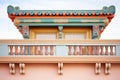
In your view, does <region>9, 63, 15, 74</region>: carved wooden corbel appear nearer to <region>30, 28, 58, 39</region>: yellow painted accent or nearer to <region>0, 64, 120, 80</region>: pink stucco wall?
<region>0, 64, 120, 80</region>: pink stucco wall

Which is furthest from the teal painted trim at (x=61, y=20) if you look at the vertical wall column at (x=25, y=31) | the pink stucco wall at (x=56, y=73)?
the pink stucco wall at (x=56, y=73)

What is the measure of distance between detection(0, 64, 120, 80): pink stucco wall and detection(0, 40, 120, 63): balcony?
1.16ft

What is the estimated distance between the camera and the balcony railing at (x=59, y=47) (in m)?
9.77

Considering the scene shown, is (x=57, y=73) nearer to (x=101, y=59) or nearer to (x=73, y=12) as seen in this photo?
(x=101, y=59)

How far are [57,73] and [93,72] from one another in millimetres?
1365

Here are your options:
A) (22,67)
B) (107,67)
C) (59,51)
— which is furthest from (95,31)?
(22,67)

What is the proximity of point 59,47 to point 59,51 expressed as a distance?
160 millimetres

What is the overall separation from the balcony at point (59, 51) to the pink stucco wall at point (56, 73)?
13.9 inches

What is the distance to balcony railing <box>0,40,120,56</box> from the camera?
9766mm

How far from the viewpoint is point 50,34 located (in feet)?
44.5

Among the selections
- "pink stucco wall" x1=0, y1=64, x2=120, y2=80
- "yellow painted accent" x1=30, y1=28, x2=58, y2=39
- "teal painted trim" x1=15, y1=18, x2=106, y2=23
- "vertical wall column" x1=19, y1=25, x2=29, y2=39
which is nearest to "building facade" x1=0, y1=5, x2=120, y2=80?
"pink stucco wall" x1=0, y1=64, x2=120, y2=80

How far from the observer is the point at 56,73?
9805mm

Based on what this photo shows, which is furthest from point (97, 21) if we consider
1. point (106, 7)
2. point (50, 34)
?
point (50, 34)

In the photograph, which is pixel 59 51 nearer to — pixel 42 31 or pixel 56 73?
pixel 56 73
